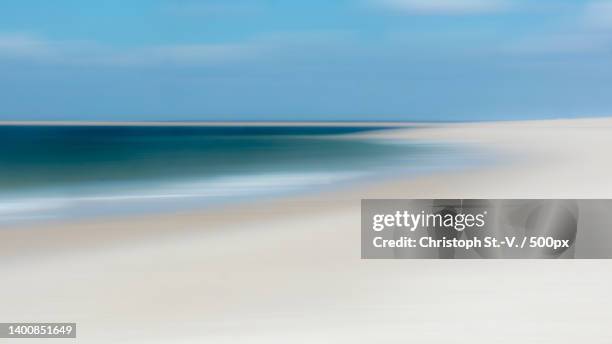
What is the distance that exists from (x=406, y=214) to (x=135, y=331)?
9.33 ft

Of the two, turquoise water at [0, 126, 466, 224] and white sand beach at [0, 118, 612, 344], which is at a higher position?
turquoise water at [0, 126, 466, 224]

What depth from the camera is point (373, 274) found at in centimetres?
368

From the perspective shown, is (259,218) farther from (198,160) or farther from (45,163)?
(45,163)

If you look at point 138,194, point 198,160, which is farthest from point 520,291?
point 198,160

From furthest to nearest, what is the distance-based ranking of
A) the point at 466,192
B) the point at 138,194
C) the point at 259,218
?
the point at 138,194 → the point at 466,192 → the point at 259,218

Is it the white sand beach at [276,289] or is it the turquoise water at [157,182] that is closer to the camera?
the white sand beach at [276,289]

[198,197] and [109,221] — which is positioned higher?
[198,197]

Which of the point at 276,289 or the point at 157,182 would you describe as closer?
the point at 276,289

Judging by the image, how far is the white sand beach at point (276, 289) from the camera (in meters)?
2.85

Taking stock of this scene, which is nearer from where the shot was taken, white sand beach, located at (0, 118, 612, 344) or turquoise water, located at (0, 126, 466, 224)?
white sand beach, located at (0, 118, 612, 344)

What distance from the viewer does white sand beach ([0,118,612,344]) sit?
2850mm

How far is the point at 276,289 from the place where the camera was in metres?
3.44

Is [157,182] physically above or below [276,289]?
above

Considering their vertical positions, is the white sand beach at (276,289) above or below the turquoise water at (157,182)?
below
